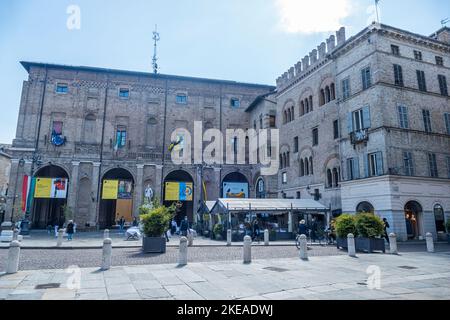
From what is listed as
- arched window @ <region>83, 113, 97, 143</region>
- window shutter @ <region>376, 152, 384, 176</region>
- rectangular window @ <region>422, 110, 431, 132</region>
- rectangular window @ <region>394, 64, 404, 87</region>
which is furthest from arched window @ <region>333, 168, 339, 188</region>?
arched window @ <region>83, 113, 97, 143</region>

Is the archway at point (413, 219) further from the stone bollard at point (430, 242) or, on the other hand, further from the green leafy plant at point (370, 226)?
the green leafy plant at point (370, 226)

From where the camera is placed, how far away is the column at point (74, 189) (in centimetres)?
3128

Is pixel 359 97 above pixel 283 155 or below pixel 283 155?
above

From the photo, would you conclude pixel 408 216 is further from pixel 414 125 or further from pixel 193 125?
pixel 193 125

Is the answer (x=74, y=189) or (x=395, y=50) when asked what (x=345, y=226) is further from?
(x=74, y=189)

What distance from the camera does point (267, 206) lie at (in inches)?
902

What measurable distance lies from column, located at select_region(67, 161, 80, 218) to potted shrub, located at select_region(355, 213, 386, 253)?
91.2 feet

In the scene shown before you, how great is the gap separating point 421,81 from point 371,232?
14010 millimetres

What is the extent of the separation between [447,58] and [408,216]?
12.9 meters

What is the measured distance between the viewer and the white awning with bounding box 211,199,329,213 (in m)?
21.9

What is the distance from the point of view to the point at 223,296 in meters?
6.13

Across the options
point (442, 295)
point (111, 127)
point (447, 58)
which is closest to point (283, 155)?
point (447, 58)

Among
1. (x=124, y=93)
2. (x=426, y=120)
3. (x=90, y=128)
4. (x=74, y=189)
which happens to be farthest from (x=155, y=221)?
(x=124, y=93)

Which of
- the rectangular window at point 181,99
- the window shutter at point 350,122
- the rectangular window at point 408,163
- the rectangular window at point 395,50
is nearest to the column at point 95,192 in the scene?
the rectangular window at point 181,99
